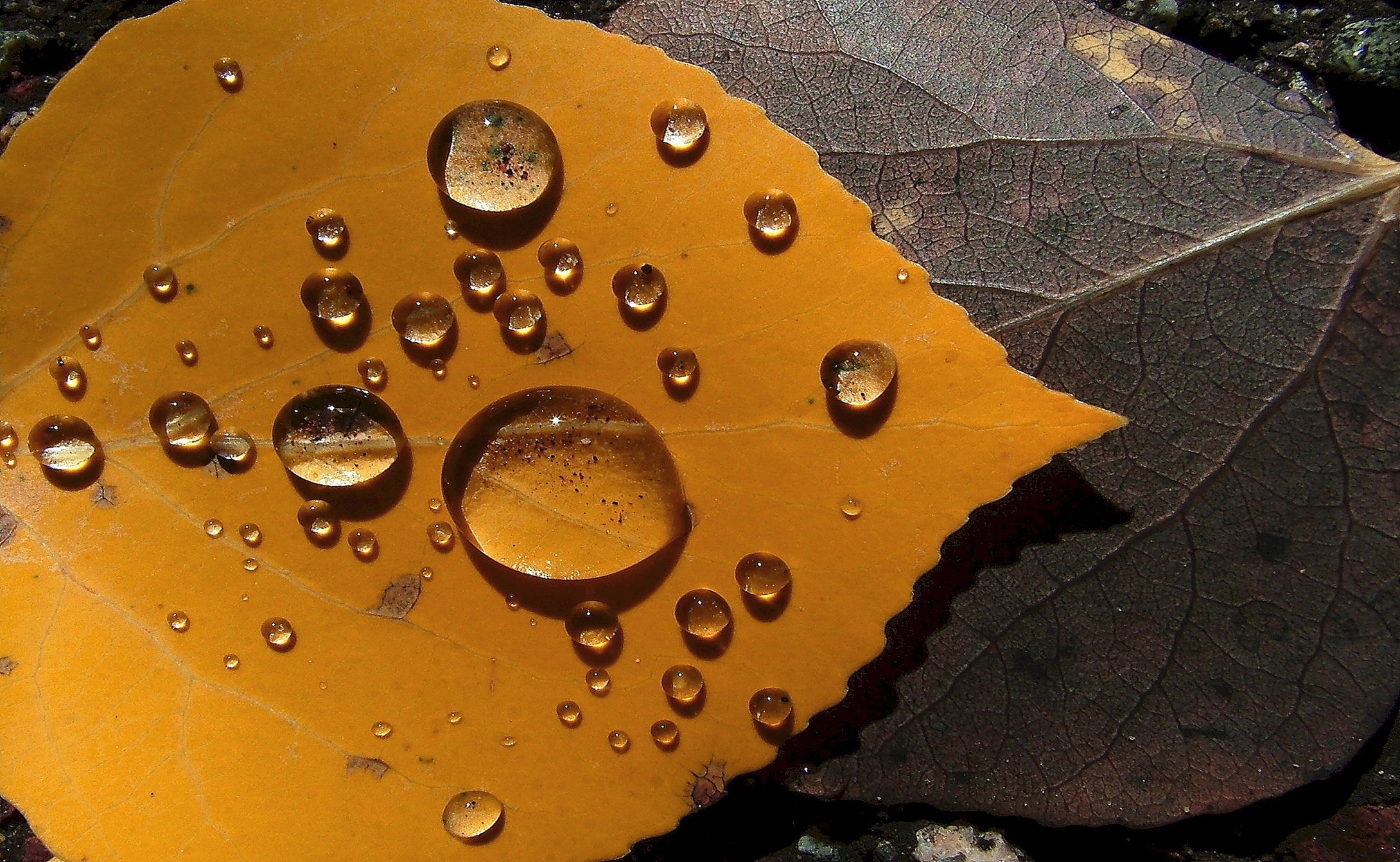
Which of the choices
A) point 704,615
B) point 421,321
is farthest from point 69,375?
point 704,615

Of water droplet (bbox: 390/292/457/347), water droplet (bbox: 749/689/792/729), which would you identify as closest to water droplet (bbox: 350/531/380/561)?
water droplet (bbox: 390/292/457/347)

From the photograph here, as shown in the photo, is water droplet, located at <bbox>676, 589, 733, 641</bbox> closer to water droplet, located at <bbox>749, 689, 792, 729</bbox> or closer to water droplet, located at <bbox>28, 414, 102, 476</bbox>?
water droplet, located at <bbox>749, 689, 792, 729</bbox>

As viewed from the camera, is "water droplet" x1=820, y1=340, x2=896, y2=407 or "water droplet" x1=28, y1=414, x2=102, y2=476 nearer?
"water droplet" x1=820, y1=340, x2=896, y2=407

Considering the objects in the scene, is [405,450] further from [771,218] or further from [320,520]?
[771,218]

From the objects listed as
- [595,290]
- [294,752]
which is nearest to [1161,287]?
[595,290]

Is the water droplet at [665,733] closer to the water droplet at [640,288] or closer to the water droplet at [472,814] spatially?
the water droplet at [472,814]

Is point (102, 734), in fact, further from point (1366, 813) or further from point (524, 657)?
point (1366, 813)
